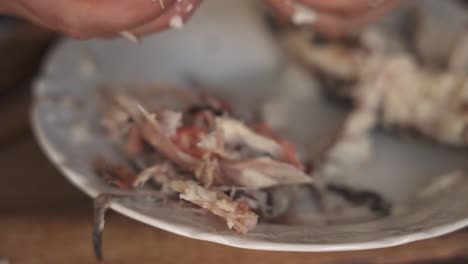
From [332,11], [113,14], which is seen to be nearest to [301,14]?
[332,11]

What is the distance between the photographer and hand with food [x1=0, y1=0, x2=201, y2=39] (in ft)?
1.55

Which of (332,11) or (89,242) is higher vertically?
(332,11)

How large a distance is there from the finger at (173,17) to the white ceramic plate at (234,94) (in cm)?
14

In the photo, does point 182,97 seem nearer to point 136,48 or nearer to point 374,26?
point 136,48

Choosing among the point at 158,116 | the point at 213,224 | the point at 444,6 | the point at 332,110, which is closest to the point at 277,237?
the point at 213,224

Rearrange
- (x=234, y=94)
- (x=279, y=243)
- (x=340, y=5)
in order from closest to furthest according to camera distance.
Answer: (x=279, y=243)
(x=340, y=5)
(x=234, y=94)

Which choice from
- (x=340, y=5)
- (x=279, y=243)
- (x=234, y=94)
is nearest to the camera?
(x=279, y=243)

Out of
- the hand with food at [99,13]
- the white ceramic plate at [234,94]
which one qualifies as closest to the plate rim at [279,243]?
the white ceramic plate at [234,94]

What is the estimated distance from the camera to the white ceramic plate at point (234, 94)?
474 mm

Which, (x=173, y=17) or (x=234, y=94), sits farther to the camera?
(x=234, y=94)

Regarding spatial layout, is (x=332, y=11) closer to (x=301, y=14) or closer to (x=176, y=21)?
(x=301, y=14)

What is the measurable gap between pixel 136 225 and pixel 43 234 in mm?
81

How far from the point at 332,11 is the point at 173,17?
154mm

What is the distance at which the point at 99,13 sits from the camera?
474 millimetres
